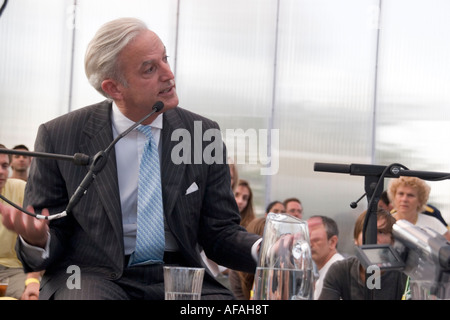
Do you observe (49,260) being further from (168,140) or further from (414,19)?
(414,19)

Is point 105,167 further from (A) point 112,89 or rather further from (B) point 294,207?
(B) point 294,207

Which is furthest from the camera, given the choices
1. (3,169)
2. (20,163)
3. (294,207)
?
(294,207)

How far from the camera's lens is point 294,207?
15.8 ft

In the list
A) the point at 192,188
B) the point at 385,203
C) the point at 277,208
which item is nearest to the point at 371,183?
the point at 192,188

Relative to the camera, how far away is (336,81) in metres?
5.36

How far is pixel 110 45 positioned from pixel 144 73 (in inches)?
4.4

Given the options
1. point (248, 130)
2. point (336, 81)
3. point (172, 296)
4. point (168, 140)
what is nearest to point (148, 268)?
point (168, 140)

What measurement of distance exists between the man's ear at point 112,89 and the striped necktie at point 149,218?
21cm

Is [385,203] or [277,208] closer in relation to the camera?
[385,203]

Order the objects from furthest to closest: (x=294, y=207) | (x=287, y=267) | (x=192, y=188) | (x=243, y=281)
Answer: (x=294, y=207), (x=243, y=281), (x=192, y=188), (x=287, y=267)

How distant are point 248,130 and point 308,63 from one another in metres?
0.70

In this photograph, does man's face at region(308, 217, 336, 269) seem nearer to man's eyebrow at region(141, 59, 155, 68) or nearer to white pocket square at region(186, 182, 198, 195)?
white pocket square at region(186, 182, 198, 195)

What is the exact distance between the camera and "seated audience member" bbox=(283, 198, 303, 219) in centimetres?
478

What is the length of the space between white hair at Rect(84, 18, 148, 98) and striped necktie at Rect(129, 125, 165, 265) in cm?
27
